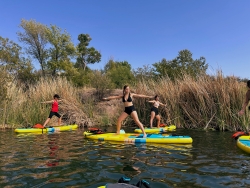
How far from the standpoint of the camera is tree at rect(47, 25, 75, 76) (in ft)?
101

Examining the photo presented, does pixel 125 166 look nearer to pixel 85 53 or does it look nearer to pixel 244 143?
pixel 244 143

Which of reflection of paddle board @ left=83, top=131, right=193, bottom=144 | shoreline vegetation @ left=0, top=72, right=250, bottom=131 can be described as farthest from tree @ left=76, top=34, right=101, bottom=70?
reflection of paddle board @ left=83, top=131, right=193, bottom=144

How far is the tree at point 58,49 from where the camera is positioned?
30862 mm

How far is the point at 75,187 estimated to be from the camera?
3988mm

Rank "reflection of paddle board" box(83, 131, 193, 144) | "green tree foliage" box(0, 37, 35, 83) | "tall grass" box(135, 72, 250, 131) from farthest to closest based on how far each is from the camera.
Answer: "green tree foliage" box(0, 37, 35, 83) → "tall grass" box(135, 72, 250, 131) → "reflection of paddle board" box(83, 131, 193, 144)

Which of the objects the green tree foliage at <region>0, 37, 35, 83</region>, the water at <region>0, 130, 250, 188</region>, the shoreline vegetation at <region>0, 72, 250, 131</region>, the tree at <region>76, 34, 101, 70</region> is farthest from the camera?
the tree at <region>76, 34, 101, 70</region>

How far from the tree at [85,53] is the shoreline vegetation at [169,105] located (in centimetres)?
3091

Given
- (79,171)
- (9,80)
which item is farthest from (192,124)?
(9,80)

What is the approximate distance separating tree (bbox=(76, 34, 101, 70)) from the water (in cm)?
4151

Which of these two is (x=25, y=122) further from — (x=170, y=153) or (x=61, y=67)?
(x=61, y=67)

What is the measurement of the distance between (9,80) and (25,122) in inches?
113

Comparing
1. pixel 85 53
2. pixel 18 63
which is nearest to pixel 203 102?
pixel 18 63

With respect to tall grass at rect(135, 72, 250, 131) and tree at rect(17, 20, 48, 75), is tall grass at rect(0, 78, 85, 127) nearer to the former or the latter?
tall grass at rect(135, 72, 250, 131)

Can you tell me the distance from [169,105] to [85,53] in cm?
3670
